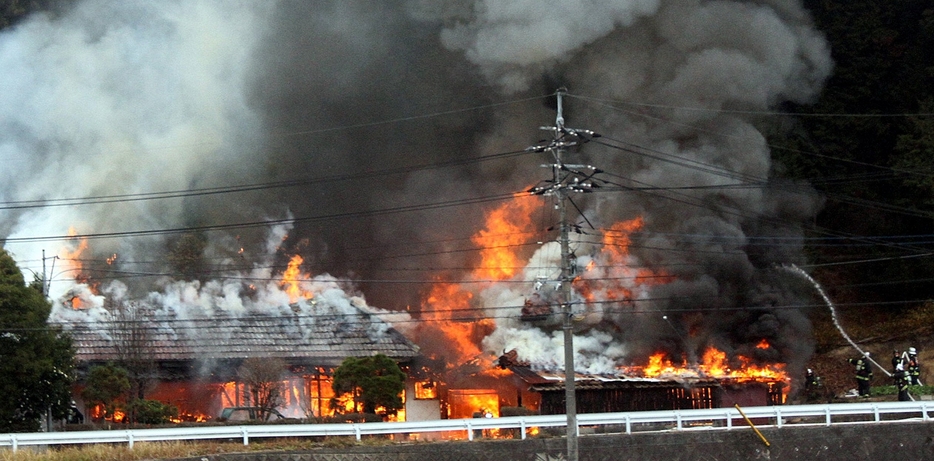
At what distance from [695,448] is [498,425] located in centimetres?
528

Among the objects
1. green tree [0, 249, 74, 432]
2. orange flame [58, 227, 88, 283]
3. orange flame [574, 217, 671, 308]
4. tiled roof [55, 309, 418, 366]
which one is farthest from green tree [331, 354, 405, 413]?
orange flame [58, 227, 88, 283]

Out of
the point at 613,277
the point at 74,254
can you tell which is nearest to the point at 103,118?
the point at 74,254

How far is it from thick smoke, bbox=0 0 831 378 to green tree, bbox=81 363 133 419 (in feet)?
21.8

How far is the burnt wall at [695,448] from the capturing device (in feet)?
88.7

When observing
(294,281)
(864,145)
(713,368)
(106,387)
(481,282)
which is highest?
(864,145)

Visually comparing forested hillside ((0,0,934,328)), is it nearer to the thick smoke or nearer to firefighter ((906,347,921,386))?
the thick smoke

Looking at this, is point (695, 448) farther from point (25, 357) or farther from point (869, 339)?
point (869, 339)

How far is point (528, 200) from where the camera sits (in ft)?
165

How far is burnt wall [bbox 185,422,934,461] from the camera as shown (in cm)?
2703

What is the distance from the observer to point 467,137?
53.5 metres

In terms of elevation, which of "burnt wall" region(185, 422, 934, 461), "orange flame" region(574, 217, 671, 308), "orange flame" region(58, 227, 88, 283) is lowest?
"burnt wall" region(185, 422, 934, 461)

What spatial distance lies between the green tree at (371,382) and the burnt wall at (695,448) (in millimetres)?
8794

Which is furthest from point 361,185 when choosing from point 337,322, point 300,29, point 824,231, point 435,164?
point 824,231

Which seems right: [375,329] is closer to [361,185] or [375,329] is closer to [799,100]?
[361,185]
